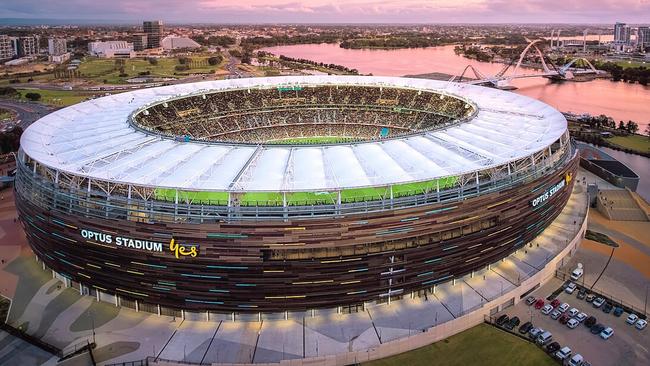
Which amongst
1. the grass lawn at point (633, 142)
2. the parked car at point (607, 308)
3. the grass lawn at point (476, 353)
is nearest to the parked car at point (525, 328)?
the grass lawn at point (476, 353)

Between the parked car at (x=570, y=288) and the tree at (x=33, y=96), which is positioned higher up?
the tree at (x=33, y=96)

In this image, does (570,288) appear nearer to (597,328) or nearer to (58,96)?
(597,328)

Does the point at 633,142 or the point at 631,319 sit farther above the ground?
the point at 633,142

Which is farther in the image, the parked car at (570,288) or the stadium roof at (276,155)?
the parked car at (570,288)

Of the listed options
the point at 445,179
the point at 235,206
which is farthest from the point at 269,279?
the point at 445,179

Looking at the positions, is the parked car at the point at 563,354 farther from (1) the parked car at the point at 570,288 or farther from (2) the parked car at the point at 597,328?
(1) the parked car at the point at 570,288

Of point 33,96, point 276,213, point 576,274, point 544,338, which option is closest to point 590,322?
point 544,338

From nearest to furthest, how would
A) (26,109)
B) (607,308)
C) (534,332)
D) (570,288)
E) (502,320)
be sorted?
(534,332) → (502,320) → (607,308) → (570,288) → (26,109)
